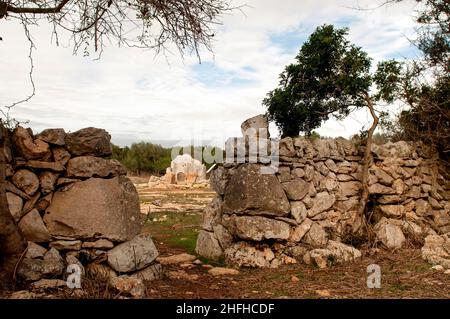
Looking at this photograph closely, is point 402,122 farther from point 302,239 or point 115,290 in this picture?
point 115,290

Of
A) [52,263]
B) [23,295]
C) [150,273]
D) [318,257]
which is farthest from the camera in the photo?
[318,257]

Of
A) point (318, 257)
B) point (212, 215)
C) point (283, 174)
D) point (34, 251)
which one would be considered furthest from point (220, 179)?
point (34, 251)

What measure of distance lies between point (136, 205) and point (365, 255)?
12.1 ft

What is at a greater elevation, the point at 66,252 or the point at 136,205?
the point at 136,205

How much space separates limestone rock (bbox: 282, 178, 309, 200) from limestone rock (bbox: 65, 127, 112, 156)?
2945mm

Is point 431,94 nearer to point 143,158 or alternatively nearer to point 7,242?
point 7,242

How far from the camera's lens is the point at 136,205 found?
5520 mm

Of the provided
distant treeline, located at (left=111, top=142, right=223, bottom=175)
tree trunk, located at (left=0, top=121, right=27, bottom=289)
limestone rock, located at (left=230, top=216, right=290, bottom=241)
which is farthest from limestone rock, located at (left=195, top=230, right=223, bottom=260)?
distant treeline, located at (left=111, top=142, right=223, bottom=175)

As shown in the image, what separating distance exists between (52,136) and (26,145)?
0.31 meters

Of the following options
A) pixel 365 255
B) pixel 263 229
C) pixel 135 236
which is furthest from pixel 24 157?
pixel 365 255

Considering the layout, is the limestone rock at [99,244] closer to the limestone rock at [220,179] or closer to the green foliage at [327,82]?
the limestone rock at [220,179]

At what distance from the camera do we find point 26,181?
190 inches

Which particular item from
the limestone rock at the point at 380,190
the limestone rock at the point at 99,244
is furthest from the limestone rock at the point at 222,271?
the limestone rock at the point at 380,190
